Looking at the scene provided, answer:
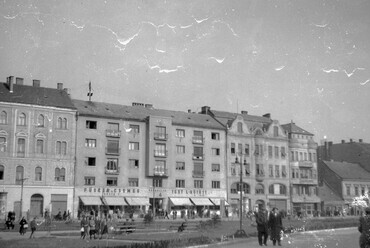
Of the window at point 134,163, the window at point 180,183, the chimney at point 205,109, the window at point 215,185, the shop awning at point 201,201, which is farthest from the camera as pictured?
the chimney at point 205,109

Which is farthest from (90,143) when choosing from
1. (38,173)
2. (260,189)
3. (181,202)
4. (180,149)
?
(260,189)

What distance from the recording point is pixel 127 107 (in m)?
76.7

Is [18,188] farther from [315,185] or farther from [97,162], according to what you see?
[315,185]

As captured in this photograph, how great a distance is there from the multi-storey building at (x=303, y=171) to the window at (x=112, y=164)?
3248 cm

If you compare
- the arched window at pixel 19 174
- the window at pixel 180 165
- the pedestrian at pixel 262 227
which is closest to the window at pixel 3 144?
the arched window at pixel 19 174

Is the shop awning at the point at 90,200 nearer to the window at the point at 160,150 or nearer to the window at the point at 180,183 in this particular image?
the window at the point at 160,150

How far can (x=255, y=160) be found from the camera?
84125mm

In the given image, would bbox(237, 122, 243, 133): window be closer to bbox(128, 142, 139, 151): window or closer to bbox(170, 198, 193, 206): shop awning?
bbox(170, 198, 193, 206): shop awning

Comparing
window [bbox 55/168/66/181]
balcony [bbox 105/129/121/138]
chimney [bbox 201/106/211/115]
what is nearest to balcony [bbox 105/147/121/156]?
balcony [bbox 105/129/121/138]

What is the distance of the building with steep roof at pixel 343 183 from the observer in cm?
9325

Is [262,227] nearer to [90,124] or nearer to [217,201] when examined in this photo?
[90,124]

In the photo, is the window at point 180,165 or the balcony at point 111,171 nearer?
the balcony at point 111,171

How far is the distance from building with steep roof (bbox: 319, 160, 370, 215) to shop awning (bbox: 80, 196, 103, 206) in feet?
141

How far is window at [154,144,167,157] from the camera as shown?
73931 millimetres
